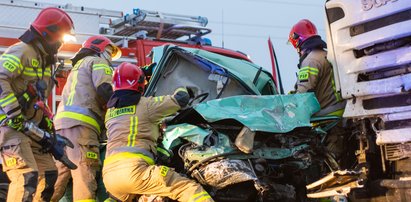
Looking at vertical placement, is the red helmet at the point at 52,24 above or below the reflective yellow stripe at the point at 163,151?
above

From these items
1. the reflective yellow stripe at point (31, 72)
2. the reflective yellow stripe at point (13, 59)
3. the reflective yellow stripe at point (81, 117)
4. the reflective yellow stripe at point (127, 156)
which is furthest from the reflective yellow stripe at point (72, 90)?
the reflective yellow stripe at point (127, 156)

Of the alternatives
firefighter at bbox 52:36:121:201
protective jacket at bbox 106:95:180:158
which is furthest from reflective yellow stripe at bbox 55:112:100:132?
protective jacket at bbox 106:95:180:158

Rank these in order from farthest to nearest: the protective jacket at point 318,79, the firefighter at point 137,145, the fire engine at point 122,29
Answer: the fire engine at point 122,29 < the protective jacket at point 318,79 < the firefighter at point 137,145

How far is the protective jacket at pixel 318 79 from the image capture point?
548cm

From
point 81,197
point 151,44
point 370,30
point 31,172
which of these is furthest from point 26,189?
point 151,44

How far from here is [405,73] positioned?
13.9 feet

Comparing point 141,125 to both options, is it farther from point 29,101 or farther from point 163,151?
point 29,101

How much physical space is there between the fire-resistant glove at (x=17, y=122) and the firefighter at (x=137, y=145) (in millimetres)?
708

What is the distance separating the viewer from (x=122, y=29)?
889 cm

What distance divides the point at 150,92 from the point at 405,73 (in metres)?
2.43

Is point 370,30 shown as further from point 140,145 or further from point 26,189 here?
point 26,189

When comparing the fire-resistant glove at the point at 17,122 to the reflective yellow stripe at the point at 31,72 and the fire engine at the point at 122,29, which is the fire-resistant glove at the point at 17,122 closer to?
the reflective yellow stripe at the point at 31,72

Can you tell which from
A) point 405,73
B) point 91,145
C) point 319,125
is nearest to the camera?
point 405,73

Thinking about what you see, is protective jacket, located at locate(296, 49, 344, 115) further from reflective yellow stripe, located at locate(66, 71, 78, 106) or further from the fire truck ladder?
the fire truck ladder
